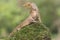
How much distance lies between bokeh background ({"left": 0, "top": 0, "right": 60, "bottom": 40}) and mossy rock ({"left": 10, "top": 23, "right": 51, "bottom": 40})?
12.6ft

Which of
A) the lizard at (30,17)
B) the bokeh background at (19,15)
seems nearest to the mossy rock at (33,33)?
the lizard at (30,17)

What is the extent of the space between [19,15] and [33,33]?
498 centimetres

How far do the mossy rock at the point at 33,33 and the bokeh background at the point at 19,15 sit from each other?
383 cm

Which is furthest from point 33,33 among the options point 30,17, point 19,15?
point 19,15

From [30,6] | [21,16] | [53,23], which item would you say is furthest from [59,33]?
[30,6]

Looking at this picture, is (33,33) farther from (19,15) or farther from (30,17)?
(19,15)

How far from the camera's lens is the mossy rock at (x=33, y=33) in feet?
7.75

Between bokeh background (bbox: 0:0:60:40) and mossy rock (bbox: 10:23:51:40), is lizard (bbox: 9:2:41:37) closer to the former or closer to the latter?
mossy rock (bbox: 10:23:51:40)

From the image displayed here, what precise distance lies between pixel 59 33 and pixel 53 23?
52 cm

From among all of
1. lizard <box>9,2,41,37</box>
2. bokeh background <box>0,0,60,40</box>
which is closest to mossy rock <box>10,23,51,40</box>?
lizard <box>9,2,41,37</box>

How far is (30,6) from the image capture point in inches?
97.3

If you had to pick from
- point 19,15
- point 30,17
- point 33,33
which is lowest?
point 33,33

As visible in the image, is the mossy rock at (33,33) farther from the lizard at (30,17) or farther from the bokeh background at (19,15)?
the bokeh background at (19,15)

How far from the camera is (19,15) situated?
7.34 meters
